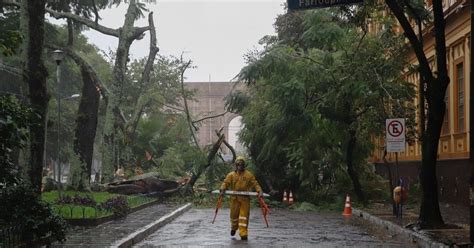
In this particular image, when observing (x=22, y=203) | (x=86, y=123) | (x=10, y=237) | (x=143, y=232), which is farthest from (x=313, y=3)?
(x=86, y=123)

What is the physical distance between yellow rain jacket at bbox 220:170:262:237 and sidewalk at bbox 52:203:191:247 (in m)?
2.06

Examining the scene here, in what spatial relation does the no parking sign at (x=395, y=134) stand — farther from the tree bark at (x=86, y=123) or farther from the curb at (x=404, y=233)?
the tree bark at (x=86, y=123)

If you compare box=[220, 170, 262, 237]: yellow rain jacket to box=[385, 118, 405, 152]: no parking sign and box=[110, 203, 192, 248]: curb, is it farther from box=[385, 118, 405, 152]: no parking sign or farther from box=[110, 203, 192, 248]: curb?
box=[385, 118, 405, 152]: no parking sign

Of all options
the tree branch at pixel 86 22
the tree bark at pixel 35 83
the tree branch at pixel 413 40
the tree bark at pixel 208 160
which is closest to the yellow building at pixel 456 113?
the tree branch at pixel 413 40

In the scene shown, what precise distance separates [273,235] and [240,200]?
155cm

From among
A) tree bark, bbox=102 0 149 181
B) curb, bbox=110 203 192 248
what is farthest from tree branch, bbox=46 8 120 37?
curb, bbox=110 203 192 248

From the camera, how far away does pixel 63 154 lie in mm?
46438

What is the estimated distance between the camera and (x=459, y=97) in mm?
25609

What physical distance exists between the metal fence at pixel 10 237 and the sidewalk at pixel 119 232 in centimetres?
153

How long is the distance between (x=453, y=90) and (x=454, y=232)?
13.2 metres

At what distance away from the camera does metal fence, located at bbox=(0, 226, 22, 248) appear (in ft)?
31.9

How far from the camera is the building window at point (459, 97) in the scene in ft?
Answer: 82.6

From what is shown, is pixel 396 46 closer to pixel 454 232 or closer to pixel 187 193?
pixel 454 232

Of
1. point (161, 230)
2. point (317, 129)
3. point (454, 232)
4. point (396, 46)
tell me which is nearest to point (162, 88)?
point (317, 129)
